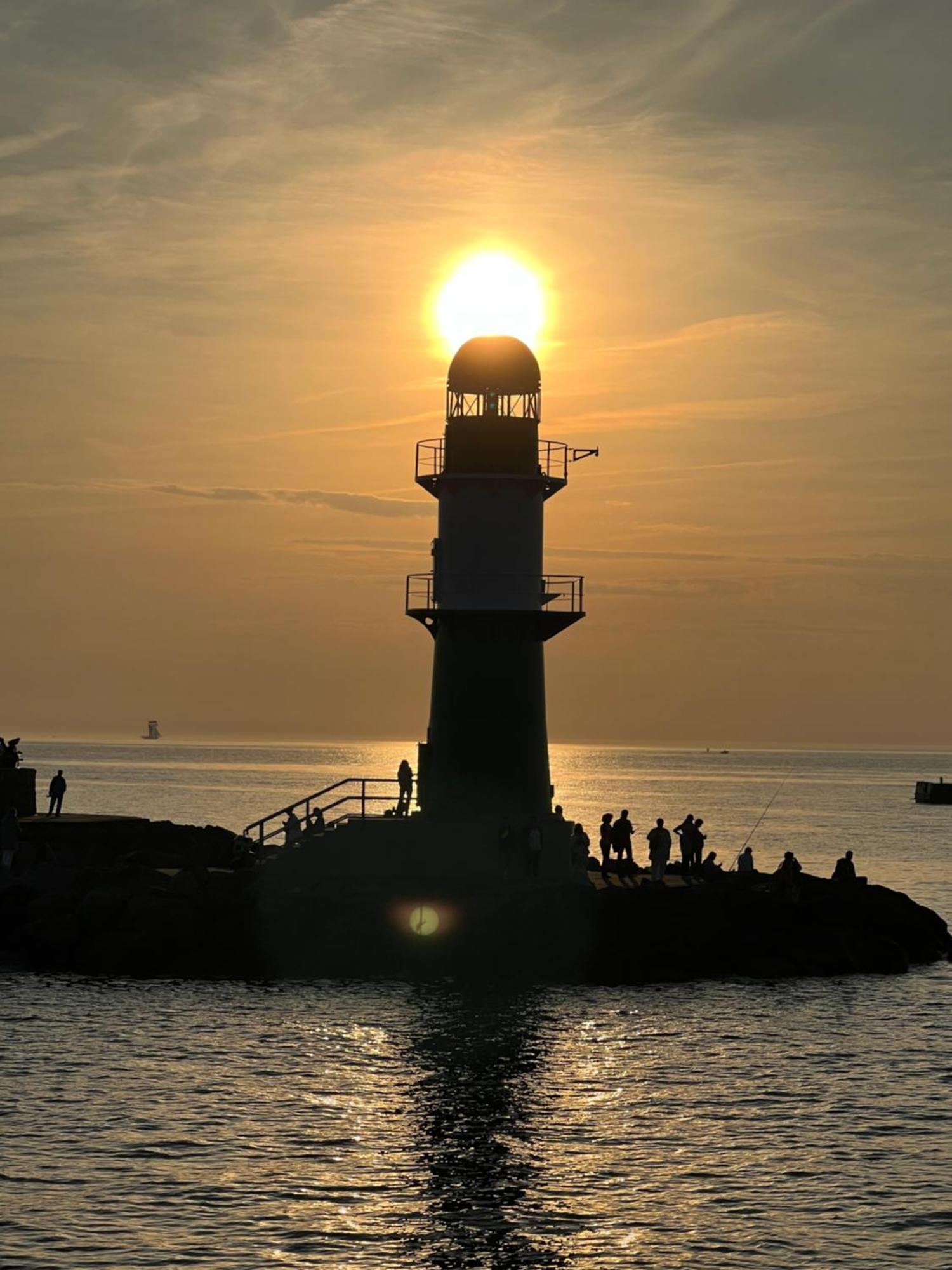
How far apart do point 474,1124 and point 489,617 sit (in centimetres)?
1763

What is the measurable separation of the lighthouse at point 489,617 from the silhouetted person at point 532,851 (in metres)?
1.28

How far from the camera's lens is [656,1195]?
21.4m

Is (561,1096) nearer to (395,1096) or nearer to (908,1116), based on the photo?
(395,1096)

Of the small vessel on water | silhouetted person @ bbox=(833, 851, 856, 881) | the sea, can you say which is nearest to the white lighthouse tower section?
the sea

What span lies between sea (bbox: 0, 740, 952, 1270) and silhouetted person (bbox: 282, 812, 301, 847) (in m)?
4.15

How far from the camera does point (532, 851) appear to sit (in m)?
38.4

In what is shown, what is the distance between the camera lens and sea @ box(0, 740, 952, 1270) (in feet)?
64.3

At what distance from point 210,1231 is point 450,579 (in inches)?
908

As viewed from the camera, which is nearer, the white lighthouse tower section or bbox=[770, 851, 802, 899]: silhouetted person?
bbox=[770, 851, 802, 899]: silhouetted person

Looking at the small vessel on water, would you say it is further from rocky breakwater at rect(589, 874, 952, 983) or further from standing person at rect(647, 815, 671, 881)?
standing person at rect(647, 815, 671, 881)

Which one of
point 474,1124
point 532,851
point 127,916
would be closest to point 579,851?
point 532,851

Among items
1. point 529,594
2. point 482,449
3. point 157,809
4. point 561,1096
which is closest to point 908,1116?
point 561,1096

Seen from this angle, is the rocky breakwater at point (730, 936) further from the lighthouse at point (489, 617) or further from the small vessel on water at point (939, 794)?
the small vessel on water at point (939, 794)

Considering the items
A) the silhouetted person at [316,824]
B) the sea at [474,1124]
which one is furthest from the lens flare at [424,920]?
the silhouetted person at [316,824]
